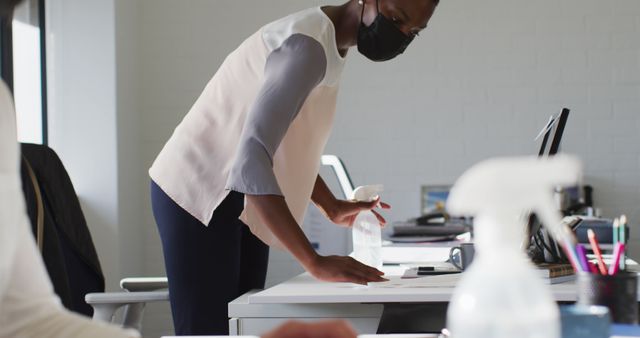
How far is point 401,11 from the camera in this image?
2.02m

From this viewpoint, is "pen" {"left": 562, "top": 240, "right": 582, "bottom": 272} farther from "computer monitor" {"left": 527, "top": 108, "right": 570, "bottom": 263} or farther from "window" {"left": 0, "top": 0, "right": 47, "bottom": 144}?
"window" {"left": 0, "top": 0, "right": 47, "bottom": 144}

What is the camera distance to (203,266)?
6.69 feet

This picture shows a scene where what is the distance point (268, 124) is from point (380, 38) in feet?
1.34

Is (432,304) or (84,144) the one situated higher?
(84,144)

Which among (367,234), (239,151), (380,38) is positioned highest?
(380,38)

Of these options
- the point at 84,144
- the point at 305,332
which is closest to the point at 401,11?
the point at 305,332

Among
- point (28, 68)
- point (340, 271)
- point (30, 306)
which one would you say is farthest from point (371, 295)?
point (28, 68)

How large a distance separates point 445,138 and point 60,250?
3.27 m

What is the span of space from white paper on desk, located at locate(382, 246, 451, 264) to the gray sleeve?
101 cm

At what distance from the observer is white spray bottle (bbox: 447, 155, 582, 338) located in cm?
70

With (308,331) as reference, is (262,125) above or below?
above

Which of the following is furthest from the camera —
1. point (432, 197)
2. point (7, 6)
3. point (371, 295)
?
point (432, 197)

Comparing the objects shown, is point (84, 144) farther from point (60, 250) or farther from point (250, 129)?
point (250, 129)

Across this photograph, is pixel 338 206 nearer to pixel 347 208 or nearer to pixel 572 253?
pixel 347 208
